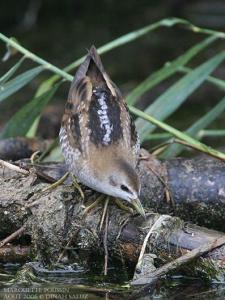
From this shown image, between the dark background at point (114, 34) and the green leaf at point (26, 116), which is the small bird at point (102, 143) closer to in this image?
the green leaf at point (26, 116)

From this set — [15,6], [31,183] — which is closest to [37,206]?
[31,183]

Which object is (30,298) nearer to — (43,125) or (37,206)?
(37,206)

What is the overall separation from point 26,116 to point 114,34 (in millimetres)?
7121

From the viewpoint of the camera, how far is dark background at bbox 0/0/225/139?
1175 centimetres

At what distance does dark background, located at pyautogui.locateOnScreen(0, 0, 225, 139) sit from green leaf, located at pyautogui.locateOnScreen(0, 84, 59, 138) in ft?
10.9

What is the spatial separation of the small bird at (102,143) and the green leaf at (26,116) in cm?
135

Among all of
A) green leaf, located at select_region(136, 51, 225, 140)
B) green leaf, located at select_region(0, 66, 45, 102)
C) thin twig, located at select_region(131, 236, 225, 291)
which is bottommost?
thin twig, located at select_region(131, 236, 225, 291)

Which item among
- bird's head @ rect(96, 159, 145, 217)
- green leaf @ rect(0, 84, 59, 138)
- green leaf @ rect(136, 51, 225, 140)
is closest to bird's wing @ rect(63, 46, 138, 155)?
bird's head @ rect(96, 159, 145, 217)

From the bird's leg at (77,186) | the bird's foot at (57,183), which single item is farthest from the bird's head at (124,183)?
the bird's foot at (57,183)

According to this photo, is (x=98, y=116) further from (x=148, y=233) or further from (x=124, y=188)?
(x=148, y=233)

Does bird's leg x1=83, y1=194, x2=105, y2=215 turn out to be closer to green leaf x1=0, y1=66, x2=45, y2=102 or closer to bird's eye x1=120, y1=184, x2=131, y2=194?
bird's eye x1=120, y1=184, x2=131, y2=194

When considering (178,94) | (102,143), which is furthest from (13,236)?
(178,94)

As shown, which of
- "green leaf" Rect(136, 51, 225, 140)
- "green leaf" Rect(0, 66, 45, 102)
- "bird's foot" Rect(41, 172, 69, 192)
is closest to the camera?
"bird's foot" Rect(41, 172, 69, 192)

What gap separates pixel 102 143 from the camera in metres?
5.63
